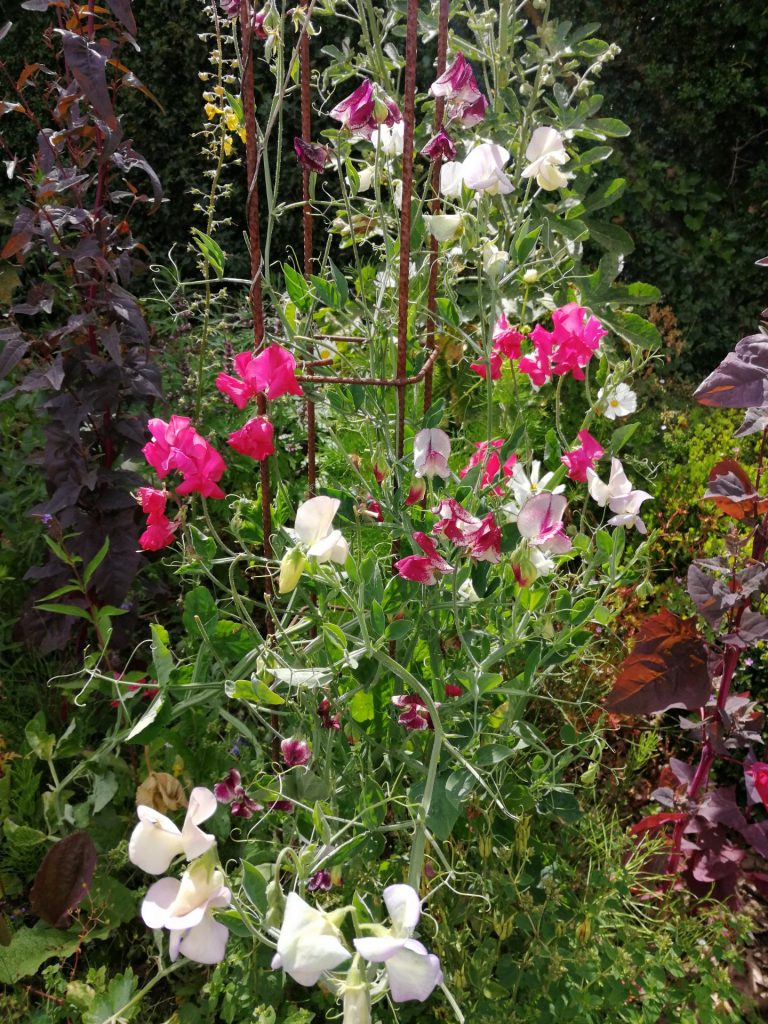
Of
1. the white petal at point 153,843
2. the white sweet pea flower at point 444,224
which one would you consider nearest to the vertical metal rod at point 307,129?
the white sweet pea flower at point 444,224

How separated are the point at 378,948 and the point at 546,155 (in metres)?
1.06

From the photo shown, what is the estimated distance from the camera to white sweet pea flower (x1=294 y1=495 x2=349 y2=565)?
96cm

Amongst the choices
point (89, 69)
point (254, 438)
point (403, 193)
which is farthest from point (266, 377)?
point (89, 69)

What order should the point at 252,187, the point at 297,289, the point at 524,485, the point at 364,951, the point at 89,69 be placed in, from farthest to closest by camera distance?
the point at 89,69 < the point at 297,289 < the point at 524,485 < the point at 252,187 < the point at 364,951

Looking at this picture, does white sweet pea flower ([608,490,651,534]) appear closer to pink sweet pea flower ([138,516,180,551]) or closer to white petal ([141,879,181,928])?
pink sweet pea flower ([138,516,180,551])

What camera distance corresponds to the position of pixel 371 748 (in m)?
1.35

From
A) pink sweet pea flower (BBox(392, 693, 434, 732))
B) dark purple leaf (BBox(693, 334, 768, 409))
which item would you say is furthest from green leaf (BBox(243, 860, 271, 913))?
dark purple leaf (BBox(693, 334, 768, 409))

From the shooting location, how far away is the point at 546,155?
49.1 inches

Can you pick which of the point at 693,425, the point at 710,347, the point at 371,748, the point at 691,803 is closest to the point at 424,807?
the point at 371,748

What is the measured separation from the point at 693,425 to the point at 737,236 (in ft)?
6.11

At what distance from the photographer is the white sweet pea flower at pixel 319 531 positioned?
3.14 feet

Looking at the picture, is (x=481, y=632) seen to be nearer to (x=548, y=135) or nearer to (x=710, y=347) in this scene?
(x=548, y=135)

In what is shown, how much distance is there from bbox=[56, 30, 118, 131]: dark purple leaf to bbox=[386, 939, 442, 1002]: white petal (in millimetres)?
1467

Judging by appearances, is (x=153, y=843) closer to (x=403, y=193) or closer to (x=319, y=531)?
(x=319, y=531)
